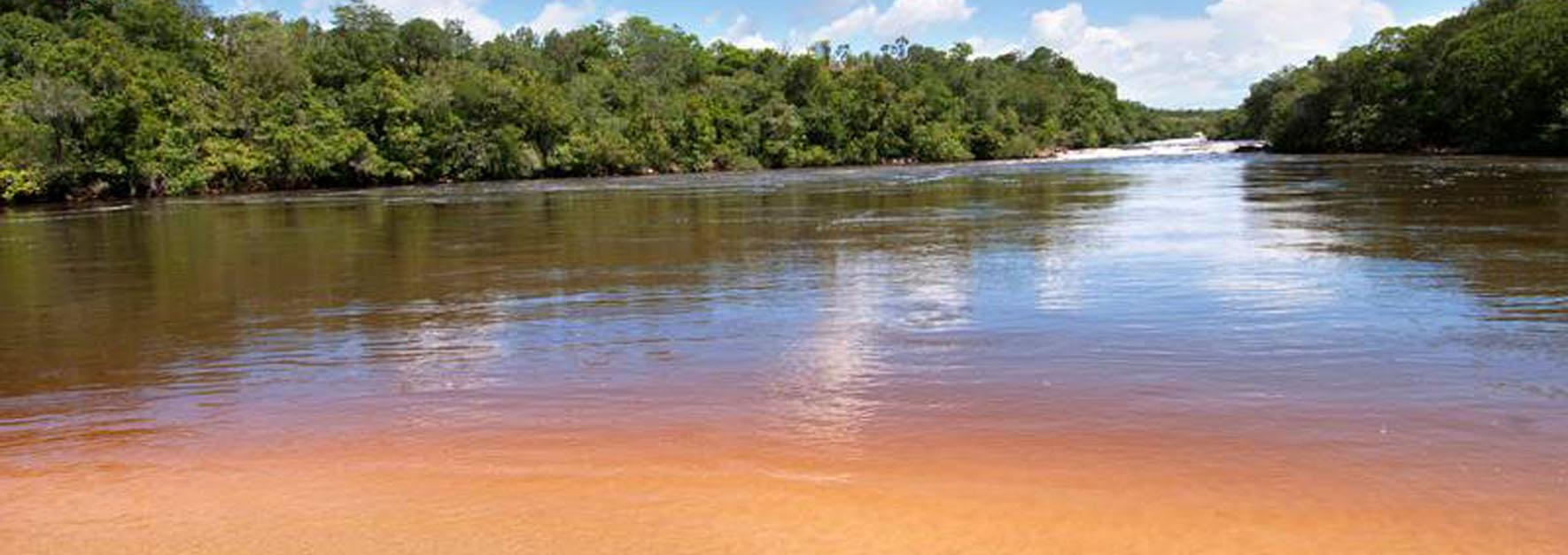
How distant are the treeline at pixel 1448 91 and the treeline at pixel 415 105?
1126 inches

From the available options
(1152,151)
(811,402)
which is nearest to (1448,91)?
(1152,151)

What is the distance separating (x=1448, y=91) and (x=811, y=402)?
3181 inches

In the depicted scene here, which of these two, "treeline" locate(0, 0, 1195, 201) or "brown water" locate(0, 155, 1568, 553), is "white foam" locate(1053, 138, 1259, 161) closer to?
"treeline" locate(0, 0, 1195, 201)

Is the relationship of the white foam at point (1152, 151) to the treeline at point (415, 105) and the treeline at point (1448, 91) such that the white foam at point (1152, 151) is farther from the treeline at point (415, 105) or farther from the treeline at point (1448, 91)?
the treeline at point (415, 105)

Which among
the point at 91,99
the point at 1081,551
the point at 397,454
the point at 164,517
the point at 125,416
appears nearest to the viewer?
the point at 1081,551

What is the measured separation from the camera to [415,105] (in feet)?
241

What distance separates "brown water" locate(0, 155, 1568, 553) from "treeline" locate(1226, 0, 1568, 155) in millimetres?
55170

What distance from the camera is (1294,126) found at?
Result: 301 feet

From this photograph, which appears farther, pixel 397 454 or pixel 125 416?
pixel 125 416

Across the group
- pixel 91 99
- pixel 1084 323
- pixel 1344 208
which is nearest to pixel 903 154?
pixel 91 99

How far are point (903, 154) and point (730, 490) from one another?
99.2 meters

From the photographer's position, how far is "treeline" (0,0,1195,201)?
189 feet

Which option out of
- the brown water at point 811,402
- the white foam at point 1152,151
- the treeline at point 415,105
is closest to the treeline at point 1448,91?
the white foam at point 1152,151

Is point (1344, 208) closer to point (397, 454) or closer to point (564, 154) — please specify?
point (397, 454)
